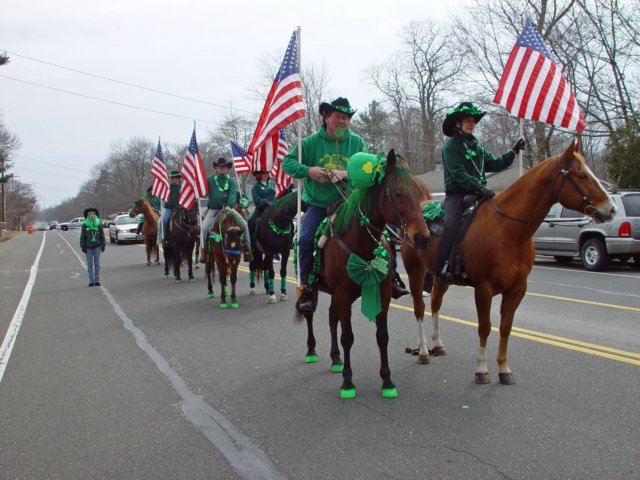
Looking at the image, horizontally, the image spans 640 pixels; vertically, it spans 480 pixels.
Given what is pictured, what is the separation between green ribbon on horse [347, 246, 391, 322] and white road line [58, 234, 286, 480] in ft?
4.86

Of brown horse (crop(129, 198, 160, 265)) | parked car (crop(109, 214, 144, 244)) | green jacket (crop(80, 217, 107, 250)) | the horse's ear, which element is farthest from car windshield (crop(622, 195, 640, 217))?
parked car (crop(109, 214, 144, 244))

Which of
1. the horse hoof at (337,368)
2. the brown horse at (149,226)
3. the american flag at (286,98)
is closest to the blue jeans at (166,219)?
the brown horse at (149,226)

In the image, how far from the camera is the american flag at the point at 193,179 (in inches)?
494

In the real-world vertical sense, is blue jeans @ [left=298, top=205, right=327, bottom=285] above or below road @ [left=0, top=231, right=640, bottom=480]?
above

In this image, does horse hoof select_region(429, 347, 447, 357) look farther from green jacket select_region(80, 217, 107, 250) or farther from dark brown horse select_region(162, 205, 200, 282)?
green jacket select_region(80, 217, 107, 250)

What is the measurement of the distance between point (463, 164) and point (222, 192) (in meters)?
6.61

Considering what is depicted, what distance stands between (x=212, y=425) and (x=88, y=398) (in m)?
1.50

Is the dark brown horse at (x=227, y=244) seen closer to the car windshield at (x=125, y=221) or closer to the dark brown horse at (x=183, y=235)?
the dark brown horse at (x=183, y=235)

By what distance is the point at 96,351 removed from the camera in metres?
7.03

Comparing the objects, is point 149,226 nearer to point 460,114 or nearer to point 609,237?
point 609,237

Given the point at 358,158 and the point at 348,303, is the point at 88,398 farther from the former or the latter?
the point at 358,158

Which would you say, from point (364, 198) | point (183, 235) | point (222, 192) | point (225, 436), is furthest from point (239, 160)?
point (225, 436)

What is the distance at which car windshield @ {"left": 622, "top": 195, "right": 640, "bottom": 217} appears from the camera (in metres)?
14.0

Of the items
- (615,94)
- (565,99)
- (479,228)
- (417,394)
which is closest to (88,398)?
(417,394)
